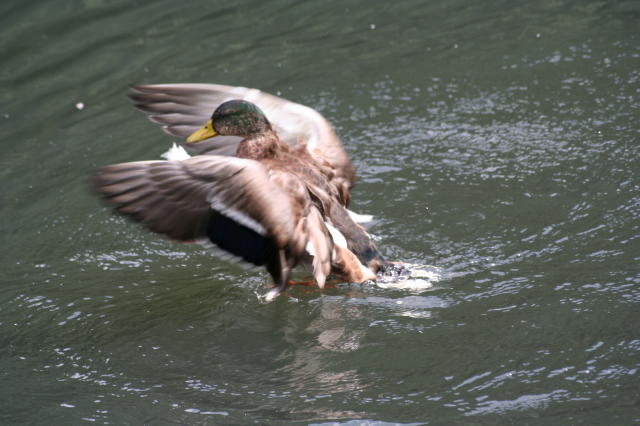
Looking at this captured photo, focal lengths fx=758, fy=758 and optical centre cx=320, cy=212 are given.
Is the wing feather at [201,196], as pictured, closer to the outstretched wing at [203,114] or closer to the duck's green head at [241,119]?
the duck's green head at [241,119]

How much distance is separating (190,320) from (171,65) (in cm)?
525

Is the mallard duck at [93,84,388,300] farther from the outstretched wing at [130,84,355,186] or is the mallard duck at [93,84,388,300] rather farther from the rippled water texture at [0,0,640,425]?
the outstretched wing at [130,84,355,186]

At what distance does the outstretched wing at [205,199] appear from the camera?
4.22m

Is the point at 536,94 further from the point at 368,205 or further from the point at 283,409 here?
the point at 283,409

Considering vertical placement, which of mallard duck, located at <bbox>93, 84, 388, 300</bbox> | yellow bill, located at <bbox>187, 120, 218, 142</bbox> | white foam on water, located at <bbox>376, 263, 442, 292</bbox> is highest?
yellow bill, located at <bbox>187, 120, 218, 142</bbox>

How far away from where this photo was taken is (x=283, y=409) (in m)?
3.76

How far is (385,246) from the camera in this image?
543 cm

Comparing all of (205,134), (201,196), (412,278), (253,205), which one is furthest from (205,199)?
(412,278)

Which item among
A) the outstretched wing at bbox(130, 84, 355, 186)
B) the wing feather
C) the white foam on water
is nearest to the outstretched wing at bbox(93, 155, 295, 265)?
the wing feather

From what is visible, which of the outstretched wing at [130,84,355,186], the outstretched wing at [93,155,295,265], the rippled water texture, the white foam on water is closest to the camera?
the rippled water texture

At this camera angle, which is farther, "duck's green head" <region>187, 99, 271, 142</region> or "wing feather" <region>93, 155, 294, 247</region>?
"duck's green head" <region>187, 99, 271, 142</region>

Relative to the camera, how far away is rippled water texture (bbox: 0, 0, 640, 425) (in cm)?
387

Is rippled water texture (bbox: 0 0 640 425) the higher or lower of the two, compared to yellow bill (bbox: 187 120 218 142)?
lower

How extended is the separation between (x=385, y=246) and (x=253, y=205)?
58.7 inches
